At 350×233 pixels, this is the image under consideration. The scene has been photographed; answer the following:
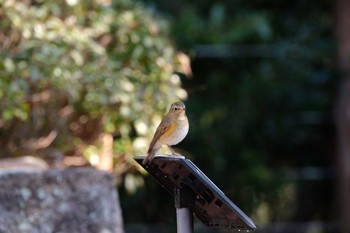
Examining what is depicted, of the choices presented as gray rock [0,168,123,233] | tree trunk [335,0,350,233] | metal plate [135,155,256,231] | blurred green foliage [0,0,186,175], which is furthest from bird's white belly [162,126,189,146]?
tree trunk [335,0,350,233]

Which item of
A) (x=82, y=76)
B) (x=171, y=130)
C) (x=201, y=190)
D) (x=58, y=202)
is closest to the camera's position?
(x=201, y=190)

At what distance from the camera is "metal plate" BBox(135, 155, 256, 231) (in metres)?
2.94

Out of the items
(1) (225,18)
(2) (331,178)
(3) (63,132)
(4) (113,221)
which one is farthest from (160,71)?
(2) (331,178)

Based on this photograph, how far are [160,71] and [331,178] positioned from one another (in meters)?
3.76

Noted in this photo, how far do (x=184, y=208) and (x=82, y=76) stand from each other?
10.8 feet

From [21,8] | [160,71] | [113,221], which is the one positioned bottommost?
[113,221]

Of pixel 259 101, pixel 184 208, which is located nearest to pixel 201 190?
pixel 184 208

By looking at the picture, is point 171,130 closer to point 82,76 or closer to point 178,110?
point 178,110

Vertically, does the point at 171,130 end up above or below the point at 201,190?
above

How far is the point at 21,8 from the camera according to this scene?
6250 mm

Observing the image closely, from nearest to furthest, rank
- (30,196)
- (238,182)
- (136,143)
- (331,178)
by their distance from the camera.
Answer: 1. (30,196)
2. (136,143)
3. (238,182)
4. (331,178)

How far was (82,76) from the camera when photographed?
248 inches

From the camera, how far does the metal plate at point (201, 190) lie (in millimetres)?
2943

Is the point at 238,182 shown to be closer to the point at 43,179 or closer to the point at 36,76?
the point at 36,76
